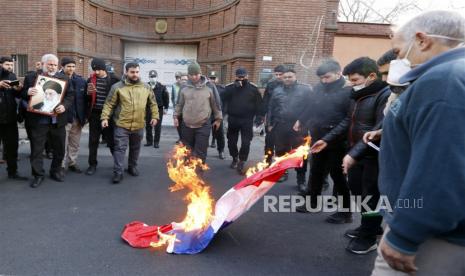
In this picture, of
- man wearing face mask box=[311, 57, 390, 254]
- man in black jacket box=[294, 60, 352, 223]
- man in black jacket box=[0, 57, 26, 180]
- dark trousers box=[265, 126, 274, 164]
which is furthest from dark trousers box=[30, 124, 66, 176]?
man wearing face mask box=[311, 57, 390, 254]

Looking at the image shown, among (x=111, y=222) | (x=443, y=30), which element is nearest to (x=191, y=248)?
(x=111, y=222)

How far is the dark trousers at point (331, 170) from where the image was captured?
4410 millimetres

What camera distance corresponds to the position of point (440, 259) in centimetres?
137

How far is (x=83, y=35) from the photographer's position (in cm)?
1461

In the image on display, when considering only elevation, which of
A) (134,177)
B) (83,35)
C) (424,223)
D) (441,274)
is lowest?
(134,177)

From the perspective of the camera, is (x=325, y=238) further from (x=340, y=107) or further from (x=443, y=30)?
(x=443, y=30)

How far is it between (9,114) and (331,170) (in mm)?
4717

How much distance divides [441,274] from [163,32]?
16614 mm

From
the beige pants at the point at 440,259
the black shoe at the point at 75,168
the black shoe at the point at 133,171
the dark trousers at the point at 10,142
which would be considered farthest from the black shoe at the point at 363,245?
the dark trousers at the point at 10,142

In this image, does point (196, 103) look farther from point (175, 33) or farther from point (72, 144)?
point (175, 33)

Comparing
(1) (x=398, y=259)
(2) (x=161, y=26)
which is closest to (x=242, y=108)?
(1) (x=398, y=259)

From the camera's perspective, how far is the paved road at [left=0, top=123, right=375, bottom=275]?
3.24 metres

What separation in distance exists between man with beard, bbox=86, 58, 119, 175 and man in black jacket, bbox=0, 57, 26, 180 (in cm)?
114

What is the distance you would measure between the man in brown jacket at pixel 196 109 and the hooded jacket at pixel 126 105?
0.71m
